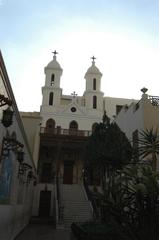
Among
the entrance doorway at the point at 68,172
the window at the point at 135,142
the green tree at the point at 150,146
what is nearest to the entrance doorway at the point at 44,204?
the entrance doorway at the point at 68,172

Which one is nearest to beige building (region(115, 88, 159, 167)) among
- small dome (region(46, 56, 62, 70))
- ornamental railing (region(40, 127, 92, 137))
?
ornamental railing (region(40, 127, 92, 137))

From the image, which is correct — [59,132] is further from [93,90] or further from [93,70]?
[93,70]

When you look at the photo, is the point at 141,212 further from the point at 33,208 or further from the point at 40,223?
the point at 33,208

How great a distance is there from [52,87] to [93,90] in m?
5.03

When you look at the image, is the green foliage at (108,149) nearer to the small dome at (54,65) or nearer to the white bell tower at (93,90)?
the white bell tower at (93,90)

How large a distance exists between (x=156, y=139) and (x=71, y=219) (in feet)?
23.4

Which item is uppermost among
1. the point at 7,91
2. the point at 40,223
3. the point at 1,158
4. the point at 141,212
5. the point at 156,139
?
the point at 156,139

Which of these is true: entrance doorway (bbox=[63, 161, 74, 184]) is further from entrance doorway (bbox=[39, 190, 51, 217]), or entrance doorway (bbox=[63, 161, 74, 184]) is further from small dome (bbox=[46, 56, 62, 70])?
small dome (bbox=[46, 56, 62, 70])

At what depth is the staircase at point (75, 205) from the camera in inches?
695

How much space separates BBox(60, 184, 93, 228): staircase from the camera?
1764 centimetres

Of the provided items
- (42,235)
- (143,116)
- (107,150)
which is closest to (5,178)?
(42,235)

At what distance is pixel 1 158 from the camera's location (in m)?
6.99

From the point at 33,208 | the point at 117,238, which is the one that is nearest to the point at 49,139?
the point at 33,208

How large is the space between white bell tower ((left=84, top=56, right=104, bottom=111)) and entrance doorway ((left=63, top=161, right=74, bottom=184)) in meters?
7.90
